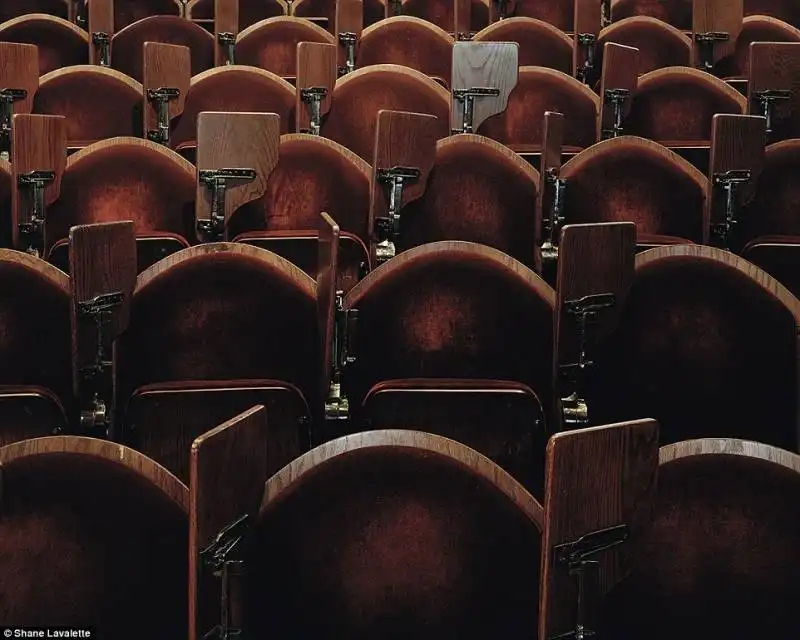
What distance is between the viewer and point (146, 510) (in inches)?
9.7

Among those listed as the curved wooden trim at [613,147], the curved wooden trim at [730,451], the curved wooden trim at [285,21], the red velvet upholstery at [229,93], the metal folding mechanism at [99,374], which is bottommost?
the metal folding mechanism at [99,374]

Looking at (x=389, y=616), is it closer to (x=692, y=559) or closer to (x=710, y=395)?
(x=692, y=559)

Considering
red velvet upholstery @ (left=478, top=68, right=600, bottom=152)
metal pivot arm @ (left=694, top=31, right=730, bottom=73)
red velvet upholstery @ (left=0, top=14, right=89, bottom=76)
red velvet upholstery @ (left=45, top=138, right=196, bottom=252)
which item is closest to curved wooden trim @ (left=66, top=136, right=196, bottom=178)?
red velvet upholstery @ (left=45, top=138, right=196, bottom=252)

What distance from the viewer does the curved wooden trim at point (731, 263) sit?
37 centimetres

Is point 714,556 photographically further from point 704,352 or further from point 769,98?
point 769,98

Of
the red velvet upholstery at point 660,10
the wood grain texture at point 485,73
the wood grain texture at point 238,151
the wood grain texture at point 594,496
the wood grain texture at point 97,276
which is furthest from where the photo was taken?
the red velvet upholstery at point 660,10

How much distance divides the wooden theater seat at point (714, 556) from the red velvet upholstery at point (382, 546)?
0.08 ft

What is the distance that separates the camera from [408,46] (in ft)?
2.68

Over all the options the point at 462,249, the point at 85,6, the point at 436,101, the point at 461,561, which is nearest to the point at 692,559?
the point at 461,561

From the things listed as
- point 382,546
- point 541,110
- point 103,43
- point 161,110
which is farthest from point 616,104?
point 382,546

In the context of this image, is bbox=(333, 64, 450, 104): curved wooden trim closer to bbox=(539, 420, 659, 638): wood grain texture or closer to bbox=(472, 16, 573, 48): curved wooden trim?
bbox=(472, 16, 573, 48): curved wooden trim

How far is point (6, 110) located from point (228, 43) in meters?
0.21

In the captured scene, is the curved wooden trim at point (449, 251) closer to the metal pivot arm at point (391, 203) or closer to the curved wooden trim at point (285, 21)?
the metal pivot arm at point (391, 203)

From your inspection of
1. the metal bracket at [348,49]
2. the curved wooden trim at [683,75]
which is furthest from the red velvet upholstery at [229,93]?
the curved wooden trim at [683,75]
